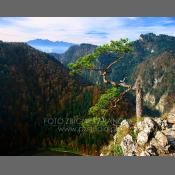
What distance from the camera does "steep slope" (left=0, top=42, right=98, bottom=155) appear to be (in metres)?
19.5

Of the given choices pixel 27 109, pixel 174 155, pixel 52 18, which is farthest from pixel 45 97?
pixel 174 155

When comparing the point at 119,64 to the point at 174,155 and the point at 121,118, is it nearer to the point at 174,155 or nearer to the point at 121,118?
the point at 121,118

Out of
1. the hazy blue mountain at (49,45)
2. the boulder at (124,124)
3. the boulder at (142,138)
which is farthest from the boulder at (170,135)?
the hazy blue mountain at (49,45)

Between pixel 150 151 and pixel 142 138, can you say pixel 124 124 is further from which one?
pixel 150 151

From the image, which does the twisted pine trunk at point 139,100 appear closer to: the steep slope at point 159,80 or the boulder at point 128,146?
the steep slope at point 159,80

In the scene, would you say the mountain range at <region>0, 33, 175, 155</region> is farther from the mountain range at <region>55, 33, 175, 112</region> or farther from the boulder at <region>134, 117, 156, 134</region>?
the boulder at <region>134, 117, 156, 134</region>

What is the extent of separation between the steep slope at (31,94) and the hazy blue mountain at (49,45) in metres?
0.21

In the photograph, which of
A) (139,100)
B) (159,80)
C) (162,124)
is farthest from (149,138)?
(159,80)

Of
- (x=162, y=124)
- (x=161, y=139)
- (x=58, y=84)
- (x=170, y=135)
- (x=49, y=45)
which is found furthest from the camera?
(x=58, y=84)

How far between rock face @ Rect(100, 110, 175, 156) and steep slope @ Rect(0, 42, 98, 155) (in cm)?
132

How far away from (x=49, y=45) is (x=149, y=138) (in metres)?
3.63

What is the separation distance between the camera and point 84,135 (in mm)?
19531

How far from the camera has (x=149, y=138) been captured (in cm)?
1909

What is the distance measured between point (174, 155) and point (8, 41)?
5340 mm
